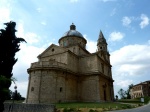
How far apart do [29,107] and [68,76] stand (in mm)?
12824

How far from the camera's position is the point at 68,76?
106 ft

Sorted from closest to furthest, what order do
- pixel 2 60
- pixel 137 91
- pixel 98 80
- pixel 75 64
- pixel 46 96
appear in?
pixel 2 60
pixel 46 96
pixel 98 80
pixel 75 64
pixel 137 91

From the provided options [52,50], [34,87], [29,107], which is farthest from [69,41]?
[29,107]

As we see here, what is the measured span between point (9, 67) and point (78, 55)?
24.0 metres

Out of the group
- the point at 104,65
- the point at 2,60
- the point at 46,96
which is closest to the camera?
the point at 2,60

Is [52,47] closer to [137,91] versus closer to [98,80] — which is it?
[98,80]

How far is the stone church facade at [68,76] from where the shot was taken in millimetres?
29159

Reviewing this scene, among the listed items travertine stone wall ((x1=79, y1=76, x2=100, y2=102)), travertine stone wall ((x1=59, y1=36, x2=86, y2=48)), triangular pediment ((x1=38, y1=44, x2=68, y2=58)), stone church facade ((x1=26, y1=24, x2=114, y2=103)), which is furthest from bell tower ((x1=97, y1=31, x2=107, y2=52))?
triangular pediment ((x1=38, y1=44, x2=68, y2=58))

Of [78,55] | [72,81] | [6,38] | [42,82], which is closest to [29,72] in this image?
[42,82]

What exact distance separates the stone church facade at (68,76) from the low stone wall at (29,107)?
5974 mm

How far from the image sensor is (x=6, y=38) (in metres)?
14.8

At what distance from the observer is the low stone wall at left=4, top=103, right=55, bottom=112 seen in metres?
19.0

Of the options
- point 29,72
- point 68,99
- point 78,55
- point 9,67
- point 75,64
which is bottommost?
point 68,99

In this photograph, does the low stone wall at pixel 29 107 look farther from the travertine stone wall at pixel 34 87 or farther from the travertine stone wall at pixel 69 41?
the travertine stone wall at pixel 69 41
